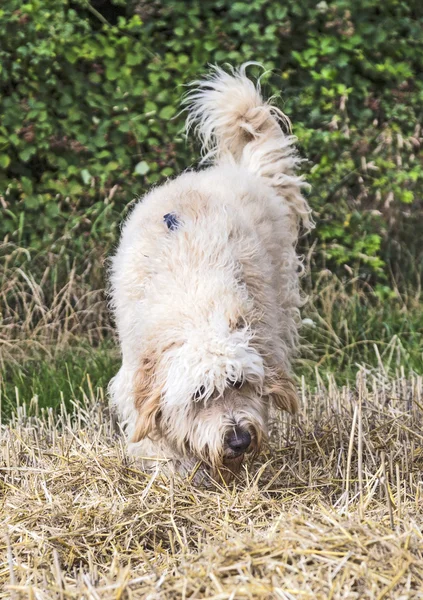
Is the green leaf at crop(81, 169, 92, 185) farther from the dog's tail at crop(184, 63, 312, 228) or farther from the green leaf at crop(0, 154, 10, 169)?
the dog's tail at crop(184, 63, 312, 228)

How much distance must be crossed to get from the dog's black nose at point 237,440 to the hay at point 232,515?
157 mm

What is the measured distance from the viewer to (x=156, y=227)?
160 inches

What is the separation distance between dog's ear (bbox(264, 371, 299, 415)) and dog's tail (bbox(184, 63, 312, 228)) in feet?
5.44

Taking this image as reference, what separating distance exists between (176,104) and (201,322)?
125 inches

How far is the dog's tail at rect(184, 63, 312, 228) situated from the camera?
203 inches

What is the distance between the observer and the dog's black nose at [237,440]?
345 cm

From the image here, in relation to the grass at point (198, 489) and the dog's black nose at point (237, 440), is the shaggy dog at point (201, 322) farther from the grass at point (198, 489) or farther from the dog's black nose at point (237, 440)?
the grass at point (198, 489)

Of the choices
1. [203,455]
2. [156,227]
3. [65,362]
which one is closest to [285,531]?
[203,455]

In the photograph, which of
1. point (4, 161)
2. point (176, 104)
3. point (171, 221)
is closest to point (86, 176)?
point (4, 161)

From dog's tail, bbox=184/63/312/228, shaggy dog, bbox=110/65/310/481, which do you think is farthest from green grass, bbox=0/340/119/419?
dog's tail, bbox=184/63/312/228

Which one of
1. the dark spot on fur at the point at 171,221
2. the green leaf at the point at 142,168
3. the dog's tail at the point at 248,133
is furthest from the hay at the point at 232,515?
the green leaf at the point at 142,168

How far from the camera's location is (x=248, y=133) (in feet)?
17.3

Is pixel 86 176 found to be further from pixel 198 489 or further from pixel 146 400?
pixel 198 489

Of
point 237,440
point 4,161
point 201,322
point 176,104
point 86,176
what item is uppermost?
point 201,322
